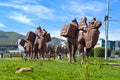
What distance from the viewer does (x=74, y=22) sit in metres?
25.8

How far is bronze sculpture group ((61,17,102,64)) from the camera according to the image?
22750mm

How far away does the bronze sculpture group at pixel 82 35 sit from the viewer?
22750 millimetres

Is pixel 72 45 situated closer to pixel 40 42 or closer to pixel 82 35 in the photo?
pixel 82 35

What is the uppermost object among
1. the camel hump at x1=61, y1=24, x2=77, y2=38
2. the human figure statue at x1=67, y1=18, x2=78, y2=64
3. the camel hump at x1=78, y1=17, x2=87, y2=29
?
the camel hump at x1=78, y1=17, x2=87, y2=29

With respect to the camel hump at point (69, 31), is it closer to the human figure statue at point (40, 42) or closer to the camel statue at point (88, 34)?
the camel statue at point (88, 34)

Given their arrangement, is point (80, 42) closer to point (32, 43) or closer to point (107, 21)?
point (32, 43)

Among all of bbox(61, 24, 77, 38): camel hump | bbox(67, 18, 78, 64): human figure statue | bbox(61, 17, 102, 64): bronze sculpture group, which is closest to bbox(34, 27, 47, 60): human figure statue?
bbox(67, 18, 78, 64): human figure statue

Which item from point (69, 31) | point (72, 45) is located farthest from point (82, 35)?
point (72, 45)

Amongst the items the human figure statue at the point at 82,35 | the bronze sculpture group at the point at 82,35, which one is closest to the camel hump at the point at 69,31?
the bronze sculpture group at the point at 82,35

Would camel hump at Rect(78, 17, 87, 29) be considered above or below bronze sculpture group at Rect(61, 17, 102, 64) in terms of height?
above

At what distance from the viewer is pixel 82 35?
24.0 meters

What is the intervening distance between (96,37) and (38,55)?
16232 mm

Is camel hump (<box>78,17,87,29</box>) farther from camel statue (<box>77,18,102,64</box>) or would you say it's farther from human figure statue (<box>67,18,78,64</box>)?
human figure statue (<box>67,18,78,64</box>)

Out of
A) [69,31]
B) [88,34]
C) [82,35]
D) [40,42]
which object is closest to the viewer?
[88,34]
